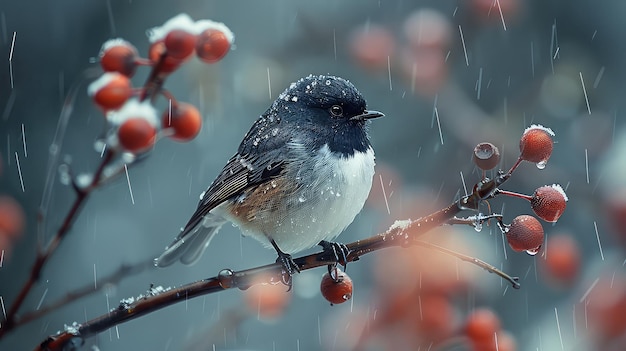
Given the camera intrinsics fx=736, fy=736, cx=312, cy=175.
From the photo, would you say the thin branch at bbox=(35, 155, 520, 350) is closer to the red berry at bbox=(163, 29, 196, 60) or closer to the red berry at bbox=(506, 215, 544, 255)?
the red berry at bbox=(506, 215, 544, 255)

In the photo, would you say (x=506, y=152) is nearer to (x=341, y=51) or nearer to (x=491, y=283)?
(x=491, y=283)

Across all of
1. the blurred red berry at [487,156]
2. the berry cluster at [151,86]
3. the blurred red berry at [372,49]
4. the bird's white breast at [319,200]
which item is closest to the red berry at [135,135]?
the berry cluster at [151,86]

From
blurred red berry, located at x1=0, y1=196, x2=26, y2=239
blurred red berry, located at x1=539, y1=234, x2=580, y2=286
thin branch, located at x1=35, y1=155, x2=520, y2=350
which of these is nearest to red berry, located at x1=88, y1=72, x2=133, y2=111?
thin branch, located at x1=35, y1=155, x2=520, y2=350

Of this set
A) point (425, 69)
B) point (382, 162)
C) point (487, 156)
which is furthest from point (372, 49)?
point (487, 156)

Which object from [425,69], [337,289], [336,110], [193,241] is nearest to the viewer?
[337,289]

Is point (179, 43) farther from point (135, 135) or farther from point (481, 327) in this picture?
point (481, 327)
